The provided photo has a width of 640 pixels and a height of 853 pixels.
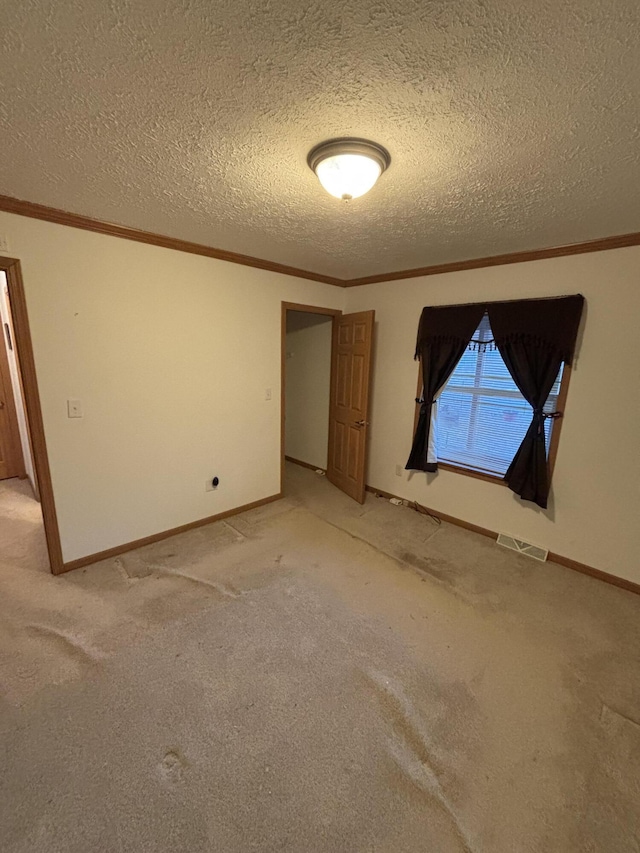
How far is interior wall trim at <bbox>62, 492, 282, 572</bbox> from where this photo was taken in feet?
8.35

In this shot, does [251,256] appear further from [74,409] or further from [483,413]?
[483,413]

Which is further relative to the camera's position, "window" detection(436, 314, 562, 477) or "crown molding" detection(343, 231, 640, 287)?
"window" detection(436, 314, 562, 477)

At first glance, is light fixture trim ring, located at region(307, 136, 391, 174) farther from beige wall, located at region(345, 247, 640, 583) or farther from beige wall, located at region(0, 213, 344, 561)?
beige wall, located at region(345, 247, 640, 583)

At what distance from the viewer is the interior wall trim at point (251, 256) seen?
6.74 feet

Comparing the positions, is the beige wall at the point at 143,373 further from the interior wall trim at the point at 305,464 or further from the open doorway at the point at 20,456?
the interior wall trim at the point at 305,464

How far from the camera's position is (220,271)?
2.91 m

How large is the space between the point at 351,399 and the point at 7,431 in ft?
13.1

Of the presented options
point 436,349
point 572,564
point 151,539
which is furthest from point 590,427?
point 151,539

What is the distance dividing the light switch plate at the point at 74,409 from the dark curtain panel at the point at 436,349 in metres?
2.82

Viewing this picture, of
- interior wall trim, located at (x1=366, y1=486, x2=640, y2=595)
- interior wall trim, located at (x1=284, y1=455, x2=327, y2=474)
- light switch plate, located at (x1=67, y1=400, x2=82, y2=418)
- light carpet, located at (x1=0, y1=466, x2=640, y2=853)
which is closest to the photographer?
light carpet, located at (x1=0, y1=466, x2=640, y2=853)

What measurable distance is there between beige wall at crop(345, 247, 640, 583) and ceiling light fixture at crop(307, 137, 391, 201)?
1.81 m

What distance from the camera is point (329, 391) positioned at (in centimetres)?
433

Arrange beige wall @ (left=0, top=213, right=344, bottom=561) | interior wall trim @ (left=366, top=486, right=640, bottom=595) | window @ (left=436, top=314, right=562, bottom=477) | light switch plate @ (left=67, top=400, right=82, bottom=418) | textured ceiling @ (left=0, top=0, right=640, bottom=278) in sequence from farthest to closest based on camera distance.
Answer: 1. window @ (left=436, top=314, right=562, bottom=477)
2. interior wall trim @ (left=366, top=486, right=640, bottom=595)
3. light switch plate @ (left=67, top=400, right=82, bottom=418)
4. beige wall @ (left=0, top=213, right=344, bottom=561)
5. textured ceiling @ (left=0, top=0, right=640, bottom=278)

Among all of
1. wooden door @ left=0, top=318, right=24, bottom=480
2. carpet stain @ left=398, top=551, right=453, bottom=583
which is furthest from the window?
wooden door @ left=0, top=318, right=24, bottom=480
